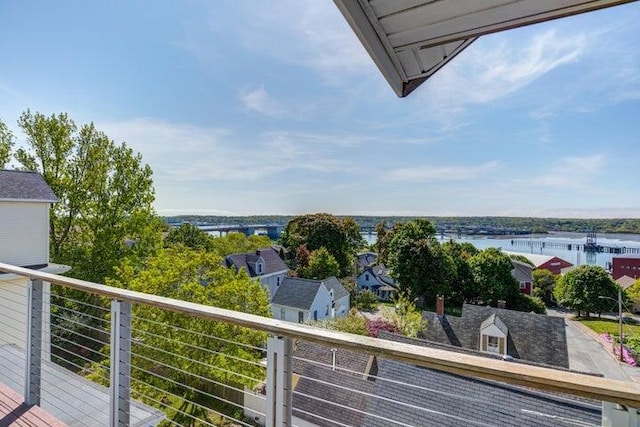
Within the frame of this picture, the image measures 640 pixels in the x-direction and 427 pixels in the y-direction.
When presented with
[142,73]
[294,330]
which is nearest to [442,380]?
[294,330]

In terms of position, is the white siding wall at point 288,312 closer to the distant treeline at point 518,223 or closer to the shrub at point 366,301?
the shrub at point 366,301

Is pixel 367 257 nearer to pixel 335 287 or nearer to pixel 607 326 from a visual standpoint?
pixel 335 287

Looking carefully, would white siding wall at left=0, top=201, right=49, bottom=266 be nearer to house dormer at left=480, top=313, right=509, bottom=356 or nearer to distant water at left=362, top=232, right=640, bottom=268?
house dormer at left=480, top=313, right=509, bottom=356

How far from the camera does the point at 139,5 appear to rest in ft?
24.4

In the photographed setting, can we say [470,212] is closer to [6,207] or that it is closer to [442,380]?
[442,380]

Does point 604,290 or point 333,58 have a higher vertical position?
point 333,58

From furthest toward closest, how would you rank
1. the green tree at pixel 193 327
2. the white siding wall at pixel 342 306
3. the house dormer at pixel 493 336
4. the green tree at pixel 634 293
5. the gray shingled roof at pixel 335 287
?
the green tree at pixel 634 293, the white siding wall at pixel 342 306, the gray shingled roof at pixel 335 287, the house dormer at pixel 493 336, the green tree at pixel 193 327

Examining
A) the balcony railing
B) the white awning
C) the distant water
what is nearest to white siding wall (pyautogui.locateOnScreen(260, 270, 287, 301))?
the distant water

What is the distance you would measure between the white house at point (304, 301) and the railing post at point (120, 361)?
16.6m

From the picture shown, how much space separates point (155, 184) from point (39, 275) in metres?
13.1

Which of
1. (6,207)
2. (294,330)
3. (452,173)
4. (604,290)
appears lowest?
(604,290)

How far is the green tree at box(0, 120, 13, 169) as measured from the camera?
39.8ft

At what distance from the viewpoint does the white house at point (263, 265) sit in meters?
24.0

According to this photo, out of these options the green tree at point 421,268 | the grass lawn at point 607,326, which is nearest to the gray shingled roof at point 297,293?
the green tree at point 421,268
